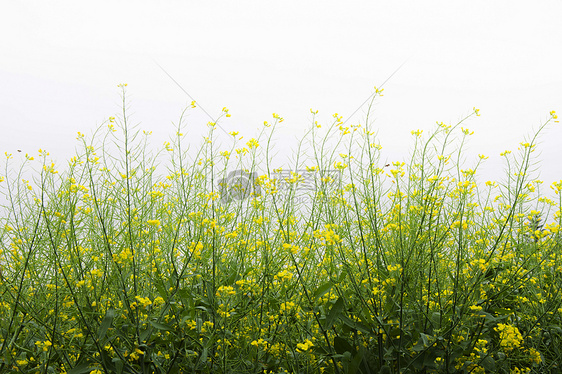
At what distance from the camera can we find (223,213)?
2.48 metres

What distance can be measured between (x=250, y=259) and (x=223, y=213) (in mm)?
427

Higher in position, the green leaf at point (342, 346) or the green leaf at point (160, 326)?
the green leaf at point (160, 326)

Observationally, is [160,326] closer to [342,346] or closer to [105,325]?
[105,325]

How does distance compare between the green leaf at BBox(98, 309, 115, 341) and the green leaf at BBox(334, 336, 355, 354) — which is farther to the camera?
the green leaf at BBox(334, 336, 355, 354)

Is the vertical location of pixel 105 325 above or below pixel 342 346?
above

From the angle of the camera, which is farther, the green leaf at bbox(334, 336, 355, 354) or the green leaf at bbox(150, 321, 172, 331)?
the green leaf at bbox(334, 336, 355, 354)

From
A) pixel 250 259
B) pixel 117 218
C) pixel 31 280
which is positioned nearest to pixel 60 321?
pixel 31 280

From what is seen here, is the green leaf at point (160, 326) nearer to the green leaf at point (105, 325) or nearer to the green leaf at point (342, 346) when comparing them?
the green leaf at point (105, 325)

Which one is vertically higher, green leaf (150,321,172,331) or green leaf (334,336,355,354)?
green leaf (150,321,172,331)

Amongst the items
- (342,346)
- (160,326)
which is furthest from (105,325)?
(342,346)

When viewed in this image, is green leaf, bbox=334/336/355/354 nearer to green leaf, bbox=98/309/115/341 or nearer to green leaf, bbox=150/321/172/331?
green leaf, bbox=150/321/172/331

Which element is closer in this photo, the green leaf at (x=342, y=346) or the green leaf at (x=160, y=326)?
the green leaf at (x=160, y=326)

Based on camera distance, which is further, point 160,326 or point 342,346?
point 342,346

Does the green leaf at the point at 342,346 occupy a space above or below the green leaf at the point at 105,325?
below
